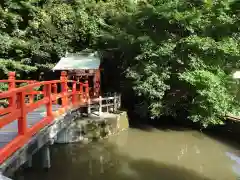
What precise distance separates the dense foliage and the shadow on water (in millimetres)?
3640

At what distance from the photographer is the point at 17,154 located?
459cm

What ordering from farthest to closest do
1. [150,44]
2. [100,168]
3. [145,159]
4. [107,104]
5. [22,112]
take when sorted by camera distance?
[107,104] → [150,44] → [145,159] → [100,168] → [22,112]

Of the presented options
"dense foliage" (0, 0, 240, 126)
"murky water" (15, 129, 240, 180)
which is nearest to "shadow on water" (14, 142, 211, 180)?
"murky water" (15, 129, 240, 180)

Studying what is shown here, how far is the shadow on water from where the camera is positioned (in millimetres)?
7891

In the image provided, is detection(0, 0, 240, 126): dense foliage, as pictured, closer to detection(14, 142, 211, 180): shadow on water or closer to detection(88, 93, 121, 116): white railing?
detection(88, 93, 121, 116): white railing

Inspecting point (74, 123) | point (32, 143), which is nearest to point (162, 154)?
point (74, 123)

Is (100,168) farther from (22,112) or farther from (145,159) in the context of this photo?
(22,112)

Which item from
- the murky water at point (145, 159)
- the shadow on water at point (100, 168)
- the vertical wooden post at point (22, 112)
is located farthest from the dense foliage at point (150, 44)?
the vertical wooden post at point (22, 112)

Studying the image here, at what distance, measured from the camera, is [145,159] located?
9547mm

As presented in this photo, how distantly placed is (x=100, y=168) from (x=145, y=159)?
1.61m

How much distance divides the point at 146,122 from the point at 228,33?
218 inches

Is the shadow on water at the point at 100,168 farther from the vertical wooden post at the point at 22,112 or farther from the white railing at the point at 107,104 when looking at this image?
the vertical wooden post at the point at 22,112

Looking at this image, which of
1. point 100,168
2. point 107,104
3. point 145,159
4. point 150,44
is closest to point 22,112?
point 100,168

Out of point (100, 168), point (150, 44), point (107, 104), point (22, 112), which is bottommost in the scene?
point (100, 168)
